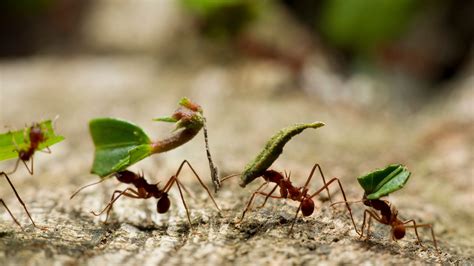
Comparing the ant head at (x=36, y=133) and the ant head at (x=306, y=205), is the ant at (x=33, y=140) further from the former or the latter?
the ant head at (x=306, y=205)

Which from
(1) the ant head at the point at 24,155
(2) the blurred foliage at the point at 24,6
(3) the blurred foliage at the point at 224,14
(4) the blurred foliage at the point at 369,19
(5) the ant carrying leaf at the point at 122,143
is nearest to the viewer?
(5) the ant carrying leaf at the point at 122,143

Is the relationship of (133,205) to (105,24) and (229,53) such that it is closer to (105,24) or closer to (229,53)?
(229,53)

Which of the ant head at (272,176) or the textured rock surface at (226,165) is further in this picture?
the ant head at (272,176)

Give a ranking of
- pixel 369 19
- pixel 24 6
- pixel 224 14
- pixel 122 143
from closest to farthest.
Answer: pixel 122 143, pixel 224 14, pixel 369 19, pixel 24 6

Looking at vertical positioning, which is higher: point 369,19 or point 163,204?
point 369,19

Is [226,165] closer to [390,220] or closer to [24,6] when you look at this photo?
[390,220]

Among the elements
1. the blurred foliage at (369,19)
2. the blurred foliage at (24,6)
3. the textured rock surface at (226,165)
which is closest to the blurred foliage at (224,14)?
the textured rock surface at (226,165)

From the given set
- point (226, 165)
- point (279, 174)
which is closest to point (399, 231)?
point (279, 174)
